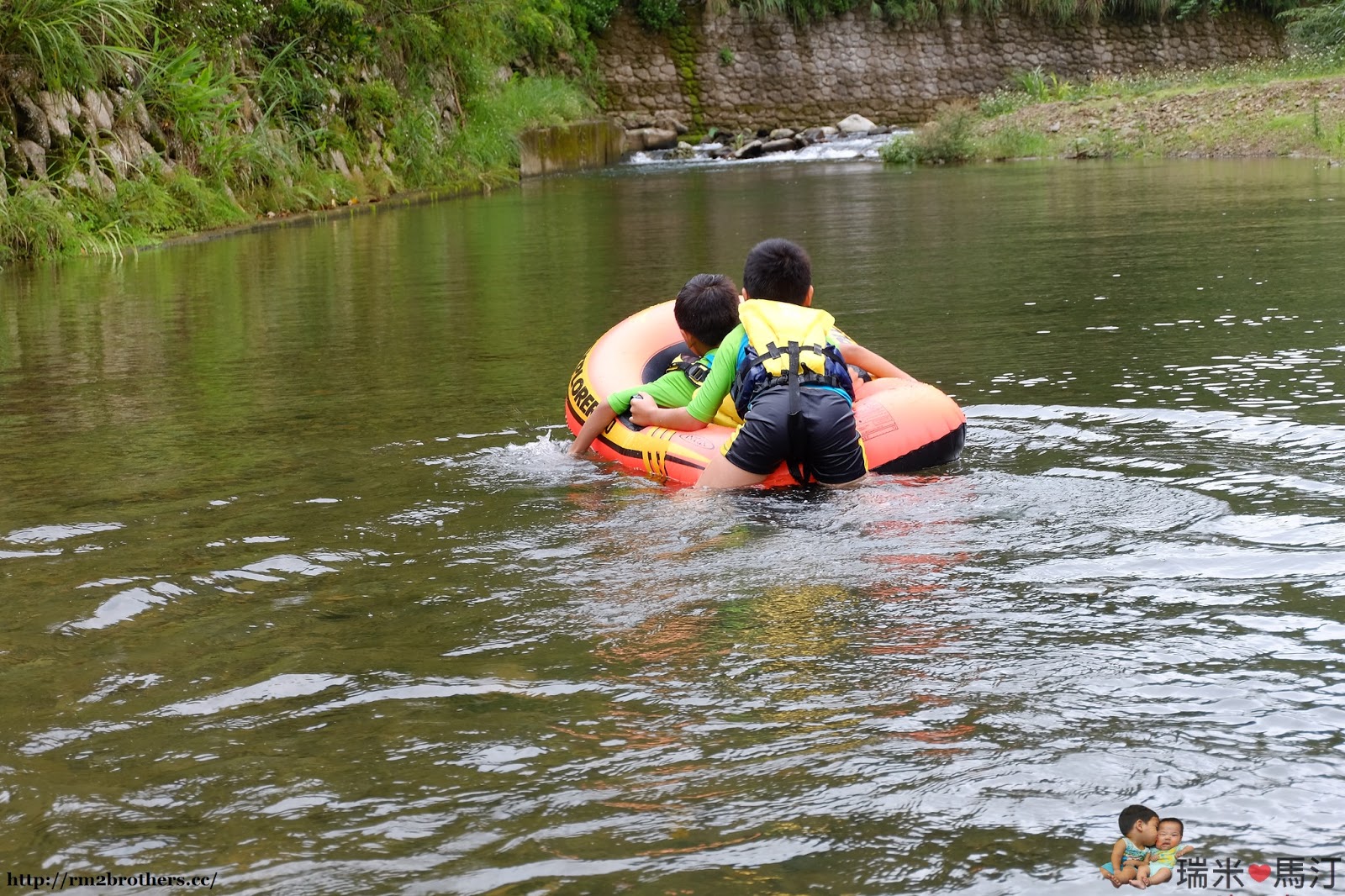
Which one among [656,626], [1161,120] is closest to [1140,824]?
[656,626]

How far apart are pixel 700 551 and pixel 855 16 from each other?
3636cm

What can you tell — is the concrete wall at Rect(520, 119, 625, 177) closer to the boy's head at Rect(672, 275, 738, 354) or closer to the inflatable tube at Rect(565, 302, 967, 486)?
the inflatable tube at Rect(565, 302, 967, 486)

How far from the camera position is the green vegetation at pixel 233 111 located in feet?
48.1

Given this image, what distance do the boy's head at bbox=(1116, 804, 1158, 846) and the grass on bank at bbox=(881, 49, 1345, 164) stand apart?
1968cm

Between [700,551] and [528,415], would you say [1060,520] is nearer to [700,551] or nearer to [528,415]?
[700,551]

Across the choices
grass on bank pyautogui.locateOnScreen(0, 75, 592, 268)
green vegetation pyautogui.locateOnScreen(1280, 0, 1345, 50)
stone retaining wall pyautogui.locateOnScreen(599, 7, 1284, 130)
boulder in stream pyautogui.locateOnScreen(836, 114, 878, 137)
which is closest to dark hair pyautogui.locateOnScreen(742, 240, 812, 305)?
grass on bank pyautogui.locateOnScreen(0, 75, 592, 268)

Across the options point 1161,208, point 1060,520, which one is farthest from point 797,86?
point 1060,520

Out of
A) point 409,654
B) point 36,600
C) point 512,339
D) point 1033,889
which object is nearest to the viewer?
point 1033,889

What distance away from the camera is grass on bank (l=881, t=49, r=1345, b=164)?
882 inches

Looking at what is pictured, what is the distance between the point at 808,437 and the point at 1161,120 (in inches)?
876

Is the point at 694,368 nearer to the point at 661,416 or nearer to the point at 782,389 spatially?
the point at 661,416

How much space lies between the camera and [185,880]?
2.60 m

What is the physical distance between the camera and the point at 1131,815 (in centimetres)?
268

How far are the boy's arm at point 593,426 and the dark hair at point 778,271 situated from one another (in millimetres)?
817
